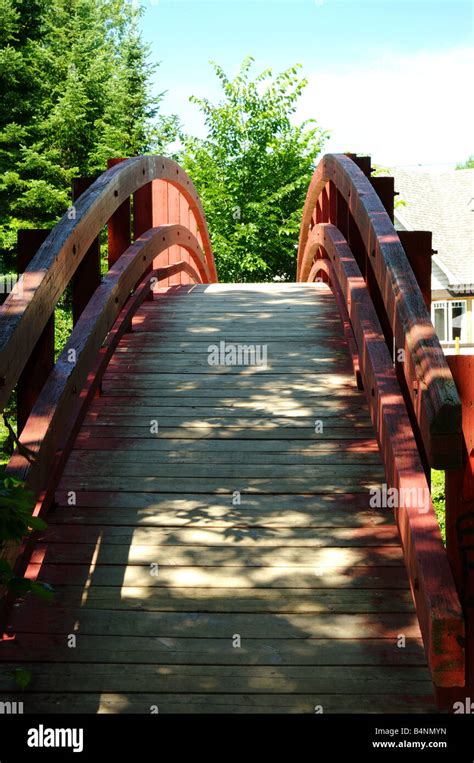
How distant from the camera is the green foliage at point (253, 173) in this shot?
23359mm

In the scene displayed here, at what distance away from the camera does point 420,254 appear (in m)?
5.00

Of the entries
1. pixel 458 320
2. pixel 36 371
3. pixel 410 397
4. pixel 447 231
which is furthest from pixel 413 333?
pixel 447 231

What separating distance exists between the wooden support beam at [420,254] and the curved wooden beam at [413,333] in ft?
0.46

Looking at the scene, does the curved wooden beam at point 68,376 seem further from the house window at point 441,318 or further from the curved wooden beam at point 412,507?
the house window at point 441,318

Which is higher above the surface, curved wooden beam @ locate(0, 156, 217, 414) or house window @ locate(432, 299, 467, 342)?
curved wooden beam @ locate(0, 156, 217, 414)

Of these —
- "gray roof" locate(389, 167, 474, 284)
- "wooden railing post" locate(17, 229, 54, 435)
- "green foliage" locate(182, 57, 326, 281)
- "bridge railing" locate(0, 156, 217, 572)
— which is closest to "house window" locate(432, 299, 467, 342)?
"gray roof" locate(389, 167, 474, 284)

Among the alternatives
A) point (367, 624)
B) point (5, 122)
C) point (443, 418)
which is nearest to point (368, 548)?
point (367, 624)

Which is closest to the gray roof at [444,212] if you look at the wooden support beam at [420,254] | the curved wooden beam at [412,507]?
the wooden support beam at [420,254]

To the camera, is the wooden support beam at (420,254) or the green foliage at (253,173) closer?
the wooden support beam at (420,254)

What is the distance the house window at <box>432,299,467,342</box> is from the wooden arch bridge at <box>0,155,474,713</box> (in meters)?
23.9

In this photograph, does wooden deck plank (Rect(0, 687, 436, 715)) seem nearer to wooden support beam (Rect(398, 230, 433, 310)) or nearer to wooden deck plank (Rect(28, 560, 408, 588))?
wooden deck plank (Rect(28, 560, 408, 588))

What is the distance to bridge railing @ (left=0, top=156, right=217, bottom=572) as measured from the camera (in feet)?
12.7

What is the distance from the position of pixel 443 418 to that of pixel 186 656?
4.54 ft
